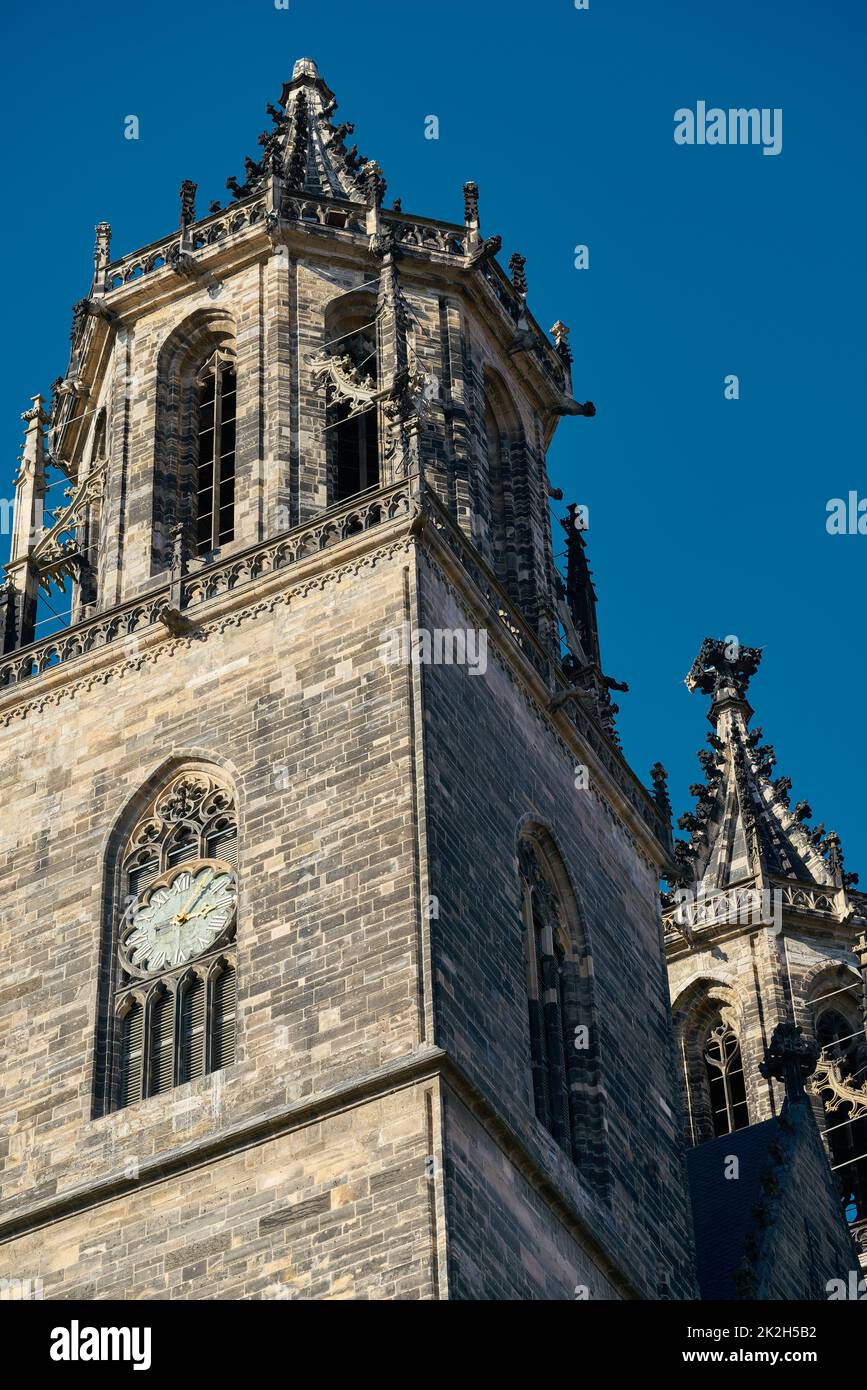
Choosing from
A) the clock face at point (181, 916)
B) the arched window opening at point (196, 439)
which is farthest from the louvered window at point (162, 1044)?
the arched window opening at point (196, 439)

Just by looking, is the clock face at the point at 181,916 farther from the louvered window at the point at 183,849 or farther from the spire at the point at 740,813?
the spire at the point at 740,813

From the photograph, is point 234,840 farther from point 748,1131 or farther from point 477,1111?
point 748,1131

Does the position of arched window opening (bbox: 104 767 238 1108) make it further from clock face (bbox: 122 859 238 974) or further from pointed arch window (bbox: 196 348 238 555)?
pointed arch window (bbox: 196 348 238 555)

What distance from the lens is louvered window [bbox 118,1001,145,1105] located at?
26594 millimetres

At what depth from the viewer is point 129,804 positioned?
28.7 m

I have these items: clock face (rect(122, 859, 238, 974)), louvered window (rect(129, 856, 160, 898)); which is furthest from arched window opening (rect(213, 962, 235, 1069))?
louvered window (rect(129, 856, 160, 898))

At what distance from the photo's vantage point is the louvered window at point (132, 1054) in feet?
87.2

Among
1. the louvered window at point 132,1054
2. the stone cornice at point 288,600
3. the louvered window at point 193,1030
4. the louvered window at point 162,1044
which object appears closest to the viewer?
the louvered window at point 193,1030

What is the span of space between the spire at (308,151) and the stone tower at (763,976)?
1053 cm

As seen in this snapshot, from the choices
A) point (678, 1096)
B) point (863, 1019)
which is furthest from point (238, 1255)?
point (863, 1019)

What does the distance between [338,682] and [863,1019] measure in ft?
45.0

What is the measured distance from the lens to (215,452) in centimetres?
3209

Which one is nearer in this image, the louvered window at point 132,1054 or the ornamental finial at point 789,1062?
the louvered window at point 132,1054

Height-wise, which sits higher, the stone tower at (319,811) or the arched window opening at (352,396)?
the arched window opening at (352,396)
